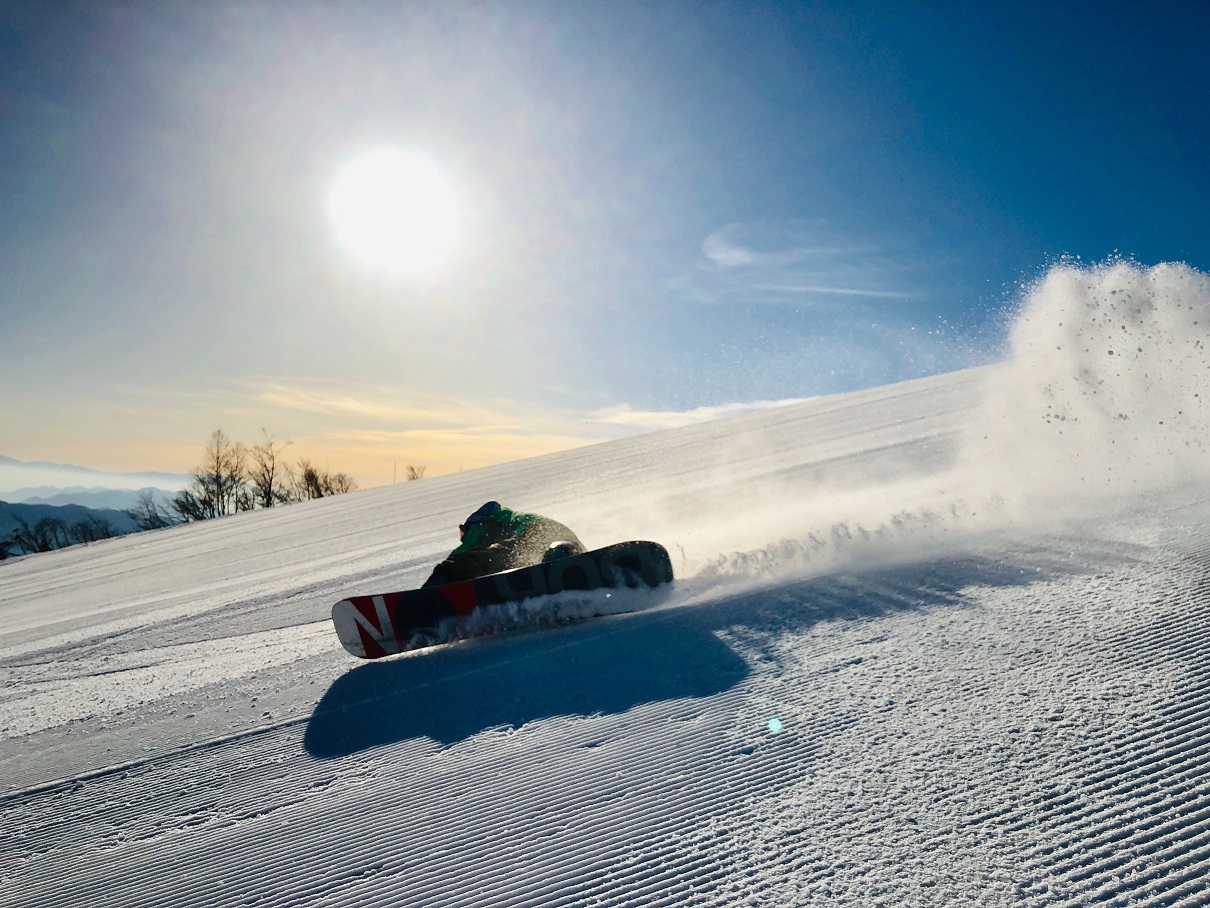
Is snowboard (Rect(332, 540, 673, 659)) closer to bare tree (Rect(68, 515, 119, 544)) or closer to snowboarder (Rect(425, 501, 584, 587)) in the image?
snowboarder (Rect(425, 501, 584, 587))

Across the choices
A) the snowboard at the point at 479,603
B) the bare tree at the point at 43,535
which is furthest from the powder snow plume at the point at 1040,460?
the bare tree at the point at 43,535

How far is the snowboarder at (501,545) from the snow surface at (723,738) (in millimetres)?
945

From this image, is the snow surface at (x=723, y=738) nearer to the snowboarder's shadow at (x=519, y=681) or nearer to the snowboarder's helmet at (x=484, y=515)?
the snowboarder's shadow at (x=519, y=681)

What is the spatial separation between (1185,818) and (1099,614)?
6.54 ft

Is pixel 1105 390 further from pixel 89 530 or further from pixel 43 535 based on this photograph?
pixel 43 535

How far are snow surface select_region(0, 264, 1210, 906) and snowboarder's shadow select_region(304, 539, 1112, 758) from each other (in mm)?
29

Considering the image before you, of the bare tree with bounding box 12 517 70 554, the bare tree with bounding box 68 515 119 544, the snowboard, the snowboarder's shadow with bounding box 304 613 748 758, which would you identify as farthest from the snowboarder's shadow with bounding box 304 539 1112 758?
the bare tree with bounding box 68 515 119 544

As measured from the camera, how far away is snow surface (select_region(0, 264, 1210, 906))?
85.8 inches

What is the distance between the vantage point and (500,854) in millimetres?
2428

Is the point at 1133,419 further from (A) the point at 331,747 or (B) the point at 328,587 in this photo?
(B) the point at 328,587

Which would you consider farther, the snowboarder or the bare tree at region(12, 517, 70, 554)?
the bare tree at region(12, 517, 70, 554)

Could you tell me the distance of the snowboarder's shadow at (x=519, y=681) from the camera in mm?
3646

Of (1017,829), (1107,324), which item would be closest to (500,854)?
(1017,829)

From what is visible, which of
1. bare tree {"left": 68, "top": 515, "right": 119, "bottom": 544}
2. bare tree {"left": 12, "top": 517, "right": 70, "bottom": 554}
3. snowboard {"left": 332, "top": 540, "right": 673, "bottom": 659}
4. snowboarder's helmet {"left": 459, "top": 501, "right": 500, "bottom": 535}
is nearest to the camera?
snowboard {"left": 332, "top": 540, "right": 673, "bottom": 659}
